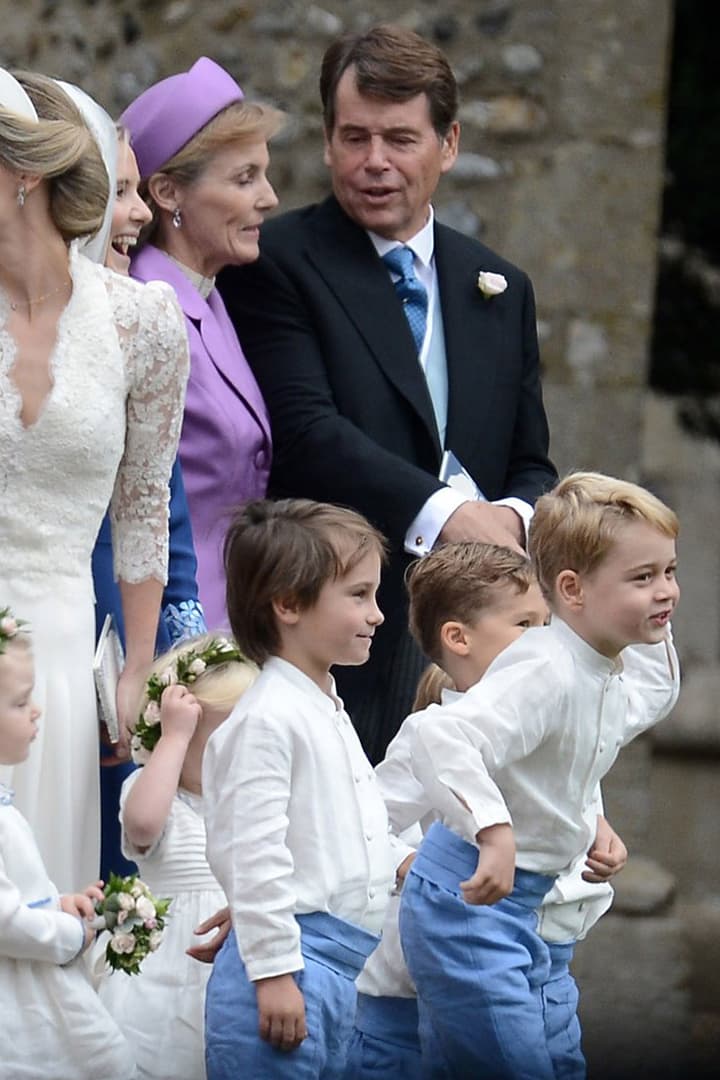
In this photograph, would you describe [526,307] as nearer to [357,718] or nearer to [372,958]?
[357,718]

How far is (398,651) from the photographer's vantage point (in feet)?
18.9

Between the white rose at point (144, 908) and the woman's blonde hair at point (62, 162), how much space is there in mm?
1154

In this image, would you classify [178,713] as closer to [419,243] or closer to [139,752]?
[139,752]

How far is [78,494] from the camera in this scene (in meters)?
4.76

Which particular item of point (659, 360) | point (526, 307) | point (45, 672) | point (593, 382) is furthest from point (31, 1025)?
point (659, 360)

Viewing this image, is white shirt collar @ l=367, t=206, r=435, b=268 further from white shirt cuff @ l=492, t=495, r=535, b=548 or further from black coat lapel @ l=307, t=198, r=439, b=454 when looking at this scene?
white shirt cuff @ l=492, t=495, r=535, b=548

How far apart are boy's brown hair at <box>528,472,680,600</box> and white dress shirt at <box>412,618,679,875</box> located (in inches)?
4.0

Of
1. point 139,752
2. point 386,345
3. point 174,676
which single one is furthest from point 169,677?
point 386,345

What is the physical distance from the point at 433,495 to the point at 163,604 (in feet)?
2.24

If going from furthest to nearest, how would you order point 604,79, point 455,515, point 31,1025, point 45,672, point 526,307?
point 604,79
point 526,307
point 455,515
point 45,672
point 31,1025

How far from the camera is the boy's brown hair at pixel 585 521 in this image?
15.0 ft

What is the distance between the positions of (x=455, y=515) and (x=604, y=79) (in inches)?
144

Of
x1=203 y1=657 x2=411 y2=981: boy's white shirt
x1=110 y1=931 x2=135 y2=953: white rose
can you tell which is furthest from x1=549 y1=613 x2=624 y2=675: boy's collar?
x1=110 y1=931 x2=135 y2=953: white rose

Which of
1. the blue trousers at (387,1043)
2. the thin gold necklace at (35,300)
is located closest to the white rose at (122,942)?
the blue trousers at (387,1043)
